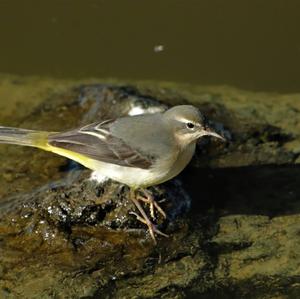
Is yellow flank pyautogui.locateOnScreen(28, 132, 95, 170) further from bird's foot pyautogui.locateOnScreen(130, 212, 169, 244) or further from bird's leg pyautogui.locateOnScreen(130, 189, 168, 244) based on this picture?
bird's foot pyautogui.locateOnScreen(130, 212, 169, 244)

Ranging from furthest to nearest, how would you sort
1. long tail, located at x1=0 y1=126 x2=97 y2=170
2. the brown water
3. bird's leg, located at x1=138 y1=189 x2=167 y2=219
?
the brown water < long tail, located at x1=0 y1=126 x2=97 y2=170 < bird's leg, located at x1=138 y1=189 x2=167 y2=219

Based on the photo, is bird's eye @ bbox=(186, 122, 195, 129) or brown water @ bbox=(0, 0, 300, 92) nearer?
bird's eye @ bbox=(186, 122, 195, 129)

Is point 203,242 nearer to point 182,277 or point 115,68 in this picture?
point 182,277

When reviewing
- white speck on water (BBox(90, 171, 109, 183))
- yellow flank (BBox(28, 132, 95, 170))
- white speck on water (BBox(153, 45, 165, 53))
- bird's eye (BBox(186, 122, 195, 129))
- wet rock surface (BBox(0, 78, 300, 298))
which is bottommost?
wet rock surface (BBox(0, 78, 300, 298))

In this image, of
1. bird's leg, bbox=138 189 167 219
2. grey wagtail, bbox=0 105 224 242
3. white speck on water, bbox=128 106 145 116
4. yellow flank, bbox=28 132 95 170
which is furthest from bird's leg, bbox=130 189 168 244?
white speck on water, bbox=128 106 145 116

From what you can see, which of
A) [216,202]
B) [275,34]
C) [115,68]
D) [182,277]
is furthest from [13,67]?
Answer: [182,277]

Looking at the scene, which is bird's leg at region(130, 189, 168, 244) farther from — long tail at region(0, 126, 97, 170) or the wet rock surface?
long tail at region(0, 126, 97, 170)

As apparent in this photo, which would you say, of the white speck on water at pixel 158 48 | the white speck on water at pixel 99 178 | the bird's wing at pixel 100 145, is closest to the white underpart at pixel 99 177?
the white speck on water at pixel 99 178

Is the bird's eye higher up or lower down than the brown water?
lower down

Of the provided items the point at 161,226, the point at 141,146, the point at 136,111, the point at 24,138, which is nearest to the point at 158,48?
the point at 136,111

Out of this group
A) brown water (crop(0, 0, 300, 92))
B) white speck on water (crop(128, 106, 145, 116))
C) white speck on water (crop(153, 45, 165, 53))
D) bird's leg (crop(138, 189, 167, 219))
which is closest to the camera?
bird's leg (crop(138, 189, 167, 219))
